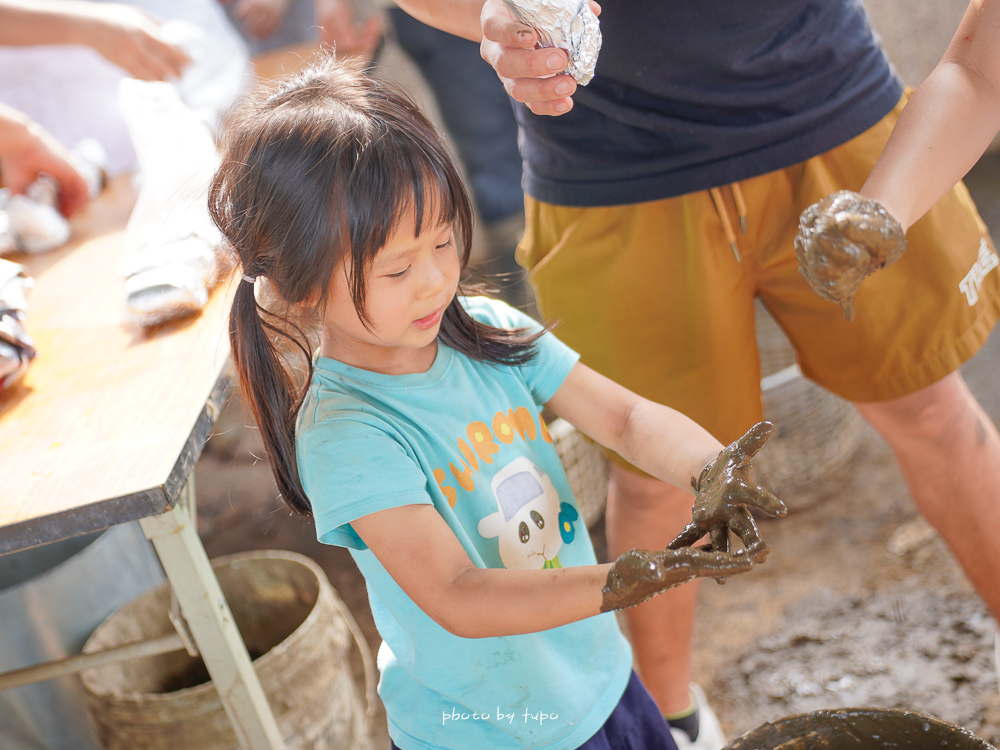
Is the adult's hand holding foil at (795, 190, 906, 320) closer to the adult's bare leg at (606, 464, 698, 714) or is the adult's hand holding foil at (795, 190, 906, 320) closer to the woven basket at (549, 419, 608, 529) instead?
the adult's bare leg at (606, 464, 698, 714)

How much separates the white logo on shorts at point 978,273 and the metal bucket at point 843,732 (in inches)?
21.1

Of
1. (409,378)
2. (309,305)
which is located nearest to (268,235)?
(309,305)

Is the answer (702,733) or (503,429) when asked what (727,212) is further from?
(702,733)

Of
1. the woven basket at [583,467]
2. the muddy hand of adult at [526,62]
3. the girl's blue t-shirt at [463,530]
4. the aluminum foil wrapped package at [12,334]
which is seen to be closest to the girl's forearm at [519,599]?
the girl's blue t-shirt at [463,530]

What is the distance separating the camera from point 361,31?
2826mm

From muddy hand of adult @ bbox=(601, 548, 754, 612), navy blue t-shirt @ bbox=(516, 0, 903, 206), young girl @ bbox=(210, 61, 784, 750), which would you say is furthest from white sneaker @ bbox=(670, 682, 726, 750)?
navy blue t-shirt @ bbox=(516, 0, 903, 206)

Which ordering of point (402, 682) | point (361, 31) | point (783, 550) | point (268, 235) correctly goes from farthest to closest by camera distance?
1. point (361, 31)
2. point (783, 550)
3. point (402, 682)
4. point (268, 235)

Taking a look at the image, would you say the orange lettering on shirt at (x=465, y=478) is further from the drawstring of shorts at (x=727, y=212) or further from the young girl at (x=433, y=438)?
the drawstring of shorts at (x=727, y=212)

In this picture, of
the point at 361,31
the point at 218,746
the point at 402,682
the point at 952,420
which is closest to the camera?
the point at 402,682

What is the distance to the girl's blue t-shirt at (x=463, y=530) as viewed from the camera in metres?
0.84

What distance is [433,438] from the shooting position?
35.1 inches

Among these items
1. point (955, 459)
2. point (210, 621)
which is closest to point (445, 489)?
point (210, 621)

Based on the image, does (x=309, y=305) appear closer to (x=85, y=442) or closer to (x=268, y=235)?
(x=268, y=235)

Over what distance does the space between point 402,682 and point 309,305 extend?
0.43m
